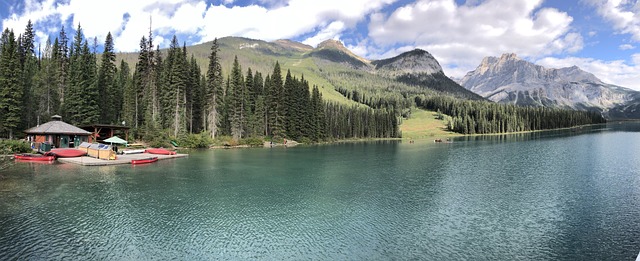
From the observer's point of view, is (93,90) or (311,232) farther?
(93,90)

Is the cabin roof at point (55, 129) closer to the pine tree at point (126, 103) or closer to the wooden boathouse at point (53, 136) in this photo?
the wooden boathouse at point (53, 136)

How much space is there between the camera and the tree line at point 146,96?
2854 inches

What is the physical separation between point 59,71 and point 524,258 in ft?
323

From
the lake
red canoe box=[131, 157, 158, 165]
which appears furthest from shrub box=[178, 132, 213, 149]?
the lake

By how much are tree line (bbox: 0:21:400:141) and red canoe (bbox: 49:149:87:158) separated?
721 inches

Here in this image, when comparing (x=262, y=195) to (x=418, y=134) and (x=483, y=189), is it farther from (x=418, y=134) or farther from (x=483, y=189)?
(x=418, y=134)

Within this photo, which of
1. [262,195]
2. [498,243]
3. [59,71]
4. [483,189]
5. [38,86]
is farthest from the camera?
[59,71]

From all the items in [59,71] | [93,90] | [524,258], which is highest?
[59,71]

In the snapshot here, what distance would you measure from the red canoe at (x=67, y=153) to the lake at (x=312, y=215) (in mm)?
7044

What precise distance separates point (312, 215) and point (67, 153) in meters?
49.1

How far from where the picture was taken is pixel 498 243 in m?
21.7

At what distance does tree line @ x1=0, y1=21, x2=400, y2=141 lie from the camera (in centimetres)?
7250

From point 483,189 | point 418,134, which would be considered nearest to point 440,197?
point 483,189

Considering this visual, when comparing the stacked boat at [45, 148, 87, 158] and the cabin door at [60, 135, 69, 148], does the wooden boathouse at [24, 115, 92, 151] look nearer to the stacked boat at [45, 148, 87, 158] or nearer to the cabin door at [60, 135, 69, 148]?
the cabin door at [60, 135, 69, 148]
